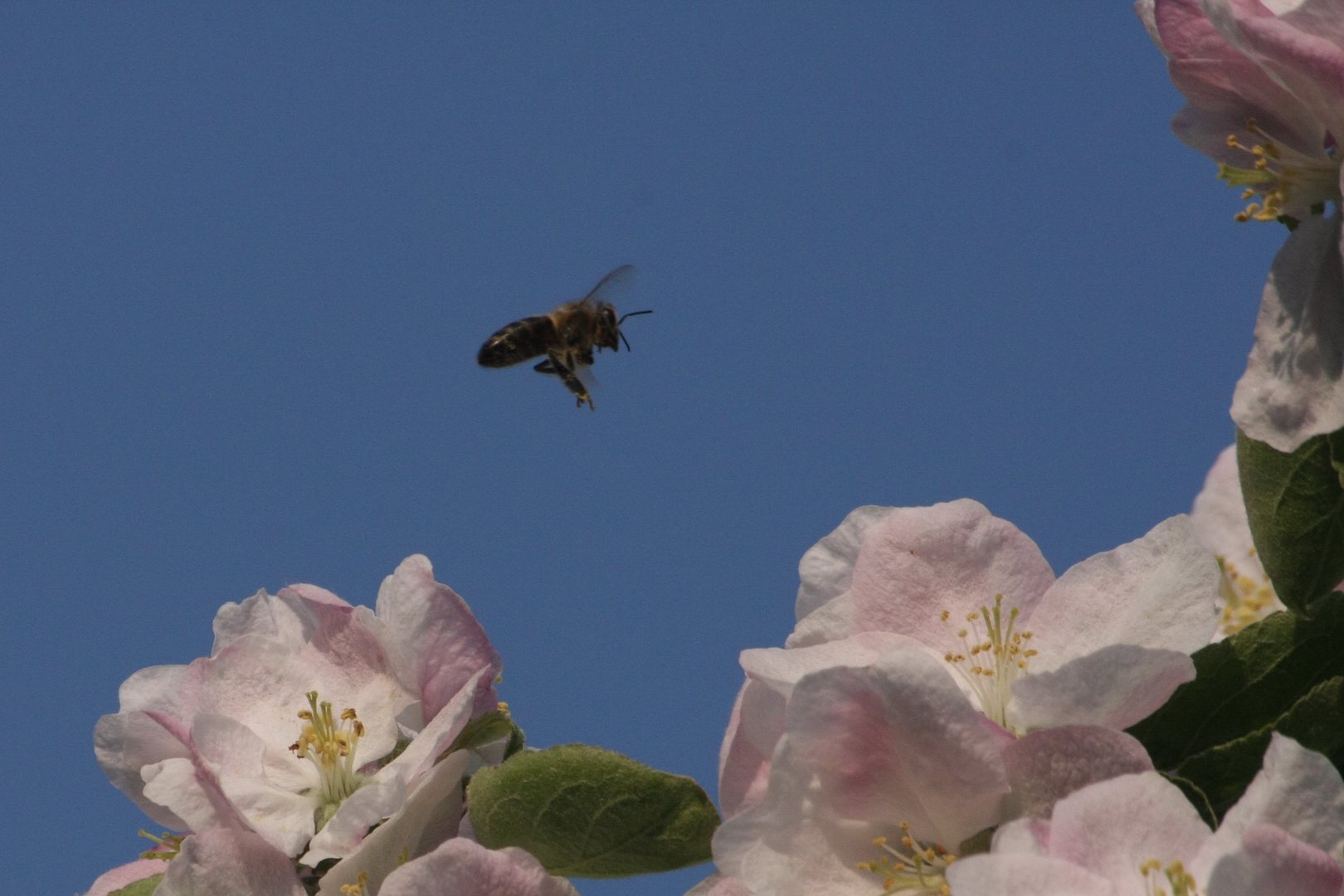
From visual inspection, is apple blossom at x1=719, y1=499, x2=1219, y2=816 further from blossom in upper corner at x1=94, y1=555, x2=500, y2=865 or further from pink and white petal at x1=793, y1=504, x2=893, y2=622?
blossom in upper corner at x1=94, y1=555, x2=500, y2=865

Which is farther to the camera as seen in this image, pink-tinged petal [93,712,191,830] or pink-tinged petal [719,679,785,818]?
pink-tinged petal [93,712,191,830]

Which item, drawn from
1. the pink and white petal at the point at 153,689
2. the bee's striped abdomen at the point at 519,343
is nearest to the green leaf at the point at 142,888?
the pink and white petal at the point at 153,689

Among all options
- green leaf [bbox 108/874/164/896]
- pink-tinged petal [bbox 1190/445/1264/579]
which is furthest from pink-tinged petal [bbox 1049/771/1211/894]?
pink-tinged petal [bbox 1190/445/1264/579]

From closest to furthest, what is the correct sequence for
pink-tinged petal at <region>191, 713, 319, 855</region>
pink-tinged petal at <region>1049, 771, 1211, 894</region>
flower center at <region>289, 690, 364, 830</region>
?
pink-tinged petal at <region>1049, 771, 1211, 894</region>, pink-tinged petal at <region>191, 713, 319, 855</region>, flower center at <region>289, 690, 364, 830</region>

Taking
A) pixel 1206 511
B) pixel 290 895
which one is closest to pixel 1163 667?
pixel 290 895

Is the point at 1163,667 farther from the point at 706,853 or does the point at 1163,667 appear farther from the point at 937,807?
the point at 706,853

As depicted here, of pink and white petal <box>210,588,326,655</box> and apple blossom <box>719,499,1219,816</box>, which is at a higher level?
pink and white petal <box>210,588,326,655</box>

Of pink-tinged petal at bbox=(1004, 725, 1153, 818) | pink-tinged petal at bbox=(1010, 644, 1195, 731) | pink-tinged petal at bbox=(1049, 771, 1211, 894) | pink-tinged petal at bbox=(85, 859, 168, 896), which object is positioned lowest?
pink-tinged petal at bbox=(1049, 771, 1211, 894)

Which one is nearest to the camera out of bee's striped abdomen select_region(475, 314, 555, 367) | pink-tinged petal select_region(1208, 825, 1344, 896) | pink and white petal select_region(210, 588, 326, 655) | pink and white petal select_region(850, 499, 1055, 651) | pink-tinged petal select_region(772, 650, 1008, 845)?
pink-tinged petal select_region(1208, 825, 1344, 896)
